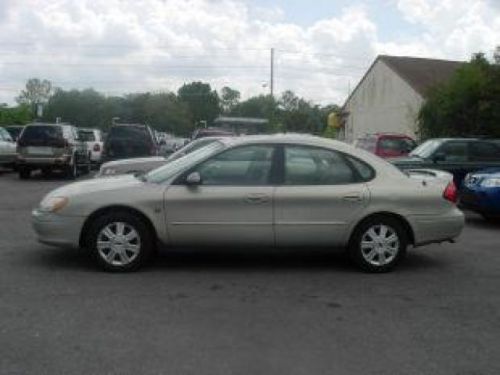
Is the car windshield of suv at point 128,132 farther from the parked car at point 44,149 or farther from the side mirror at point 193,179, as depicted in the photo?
the side mirror at point 193,179

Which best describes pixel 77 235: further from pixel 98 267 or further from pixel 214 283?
pixel 214 283

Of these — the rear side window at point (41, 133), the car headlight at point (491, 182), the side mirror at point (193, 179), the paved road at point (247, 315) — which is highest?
the rear side window at point (41, 133)

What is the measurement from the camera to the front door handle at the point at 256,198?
819 centimetres

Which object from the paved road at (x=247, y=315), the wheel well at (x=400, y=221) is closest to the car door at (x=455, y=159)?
the paved road at (x=247, y=315)

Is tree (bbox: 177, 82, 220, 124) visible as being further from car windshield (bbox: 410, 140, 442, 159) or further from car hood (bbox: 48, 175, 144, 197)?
car hood (bbox: 48, 175, 144, 197)

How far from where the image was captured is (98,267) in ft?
26.8

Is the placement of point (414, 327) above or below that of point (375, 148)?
below

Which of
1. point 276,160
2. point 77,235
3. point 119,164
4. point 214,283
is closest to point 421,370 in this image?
point 214,283

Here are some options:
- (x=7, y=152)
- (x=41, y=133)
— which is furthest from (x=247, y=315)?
(x=7, y=152)

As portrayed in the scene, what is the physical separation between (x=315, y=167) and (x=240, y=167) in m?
0.82

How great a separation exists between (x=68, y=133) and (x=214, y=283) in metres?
17.5

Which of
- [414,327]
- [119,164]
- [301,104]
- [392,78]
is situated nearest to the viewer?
[414,327]

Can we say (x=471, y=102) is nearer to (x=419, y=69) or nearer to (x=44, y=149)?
(x=44, y=149)

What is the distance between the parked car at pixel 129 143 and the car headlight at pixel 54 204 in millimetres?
13698
